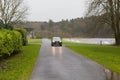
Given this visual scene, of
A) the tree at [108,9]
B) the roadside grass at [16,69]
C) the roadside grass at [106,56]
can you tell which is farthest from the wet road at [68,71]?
the tree at [108,9]

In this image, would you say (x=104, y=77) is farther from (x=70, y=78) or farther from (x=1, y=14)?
(x=1, y=14)

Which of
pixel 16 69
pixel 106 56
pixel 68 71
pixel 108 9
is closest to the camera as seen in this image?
pixel 68 71

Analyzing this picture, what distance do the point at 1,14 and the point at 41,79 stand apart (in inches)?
2673

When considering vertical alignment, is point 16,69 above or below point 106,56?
above

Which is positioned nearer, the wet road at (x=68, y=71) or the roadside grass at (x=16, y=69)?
the wet road at (x=68, y=71)

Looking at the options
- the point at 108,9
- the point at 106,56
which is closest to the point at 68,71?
the point at 106,56

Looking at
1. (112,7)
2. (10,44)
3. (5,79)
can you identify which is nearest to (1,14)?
(112,7)

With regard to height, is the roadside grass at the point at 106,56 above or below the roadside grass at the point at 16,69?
below

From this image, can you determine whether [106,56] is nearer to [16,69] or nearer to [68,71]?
[16,69]

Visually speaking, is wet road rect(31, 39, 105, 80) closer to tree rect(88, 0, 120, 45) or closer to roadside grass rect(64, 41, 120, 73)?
roadside grass rect(64, 41, 120, 73)

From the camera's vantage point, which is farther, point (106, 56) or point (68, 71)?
point (106, 56)

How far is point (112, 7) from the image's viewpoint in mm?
56969

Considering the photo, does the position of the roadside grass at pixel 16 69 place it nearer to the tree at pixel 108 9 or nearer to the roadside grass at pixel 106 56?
the roadside grass at pixel 106 56

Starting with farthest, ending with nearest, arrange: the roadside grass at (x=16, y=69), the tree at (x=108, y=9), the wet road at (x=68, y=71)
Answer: the tree at (x=108, y=9) → the roadside grass at (x=16, y=69) → the wet road at (x=68, y=71)
